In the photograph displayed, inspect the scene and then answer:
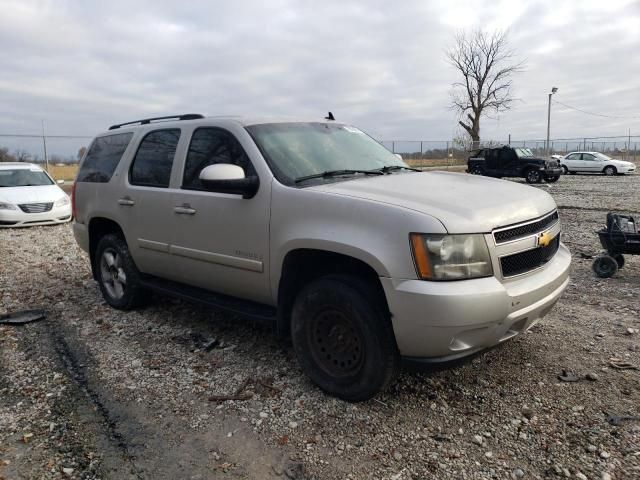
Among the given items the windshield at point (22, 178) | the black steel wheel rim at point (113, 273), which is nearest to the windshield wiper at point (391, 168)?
the black steel wheel rim at point (113, 273)

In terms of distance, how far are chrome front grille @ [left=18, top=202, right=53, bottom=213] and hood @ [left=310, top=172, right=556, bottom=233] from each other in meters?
10.2

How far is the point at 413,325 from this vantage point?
276cm

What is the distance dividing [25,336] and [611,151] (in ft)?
163

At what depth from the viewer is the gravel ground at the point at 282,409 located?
2.67m

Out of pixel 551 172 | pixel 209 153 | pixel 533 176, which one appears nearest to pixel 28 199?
pixel 209 153

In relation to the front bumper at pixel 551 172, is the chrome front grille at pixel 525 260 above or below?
below

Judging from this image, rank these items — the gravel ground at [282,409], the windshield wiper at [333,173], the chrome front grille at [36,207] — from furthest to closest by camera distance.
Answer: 1. the chrome front grille at [36,207]
2. the windshield wiper at [333,173]
3. the gravel ground at [282,409]

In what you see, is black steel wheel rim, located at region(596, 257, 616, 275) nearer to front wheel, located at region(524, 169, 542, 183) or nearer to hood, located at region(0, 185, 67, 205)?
hood, located at region(0, 185, 67, 205)

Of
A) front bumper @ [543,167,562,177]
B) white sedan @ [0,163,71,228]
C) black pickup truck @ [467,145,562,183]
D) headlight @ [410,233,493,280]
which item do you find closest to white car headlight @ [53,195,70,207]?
white sedan @ [0,163,71,228]

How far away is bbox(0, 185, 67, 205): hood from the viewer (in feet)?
36.7

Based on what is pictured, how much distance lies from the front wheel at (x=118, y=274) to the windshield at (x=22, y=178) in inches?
327

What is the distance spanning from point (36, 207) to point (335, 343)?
10.4 m

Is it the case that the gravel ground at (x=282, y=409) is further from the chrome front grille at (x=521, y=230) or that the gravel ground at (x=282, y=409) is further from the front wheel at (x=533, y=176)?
the front wheel at (x=533, y=176)

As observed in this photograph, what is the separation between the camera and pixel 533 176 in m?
22.7
